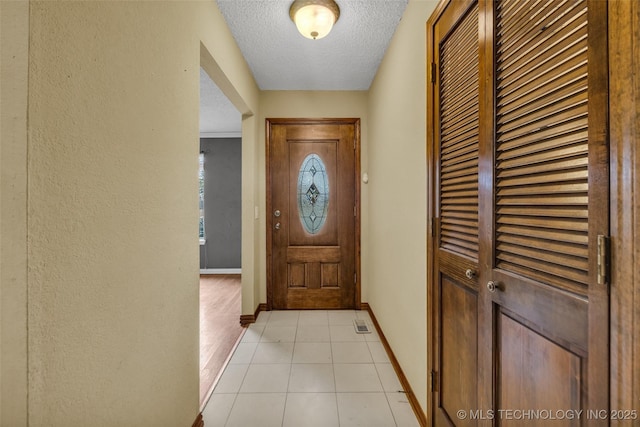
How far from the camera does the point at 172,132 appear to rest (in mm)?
1297

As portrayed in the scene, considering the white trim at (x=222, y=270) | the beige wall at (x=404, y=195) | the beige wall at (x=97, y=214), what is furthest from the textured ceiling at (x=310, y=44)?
the white trim at (x=222, y=270)

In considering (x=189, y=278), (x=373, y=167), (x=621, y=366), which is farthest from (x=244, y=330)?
(x=621, y=366)

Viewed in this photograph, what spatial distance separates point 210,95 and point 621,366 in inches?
159

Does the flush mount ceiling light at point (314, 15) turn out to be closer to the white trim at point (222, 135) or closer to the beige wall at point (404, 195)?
the beige wall at point (404, 195)

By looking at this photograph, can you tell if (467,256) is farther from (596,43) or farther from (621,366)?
(596,43)

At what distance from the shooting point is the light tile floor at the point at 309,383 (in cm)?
164

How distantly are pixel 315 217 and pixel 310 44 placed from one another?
1778mm

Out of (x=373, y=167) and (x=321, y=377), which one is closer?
(x=321, y=377)

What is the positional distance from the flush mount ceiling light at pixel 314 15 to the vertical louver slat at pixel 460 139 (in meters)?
0.90

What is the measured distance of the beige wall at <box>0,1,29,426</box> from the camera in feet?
2.00

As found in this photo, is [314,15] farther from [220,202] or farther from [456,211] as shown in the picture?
[220,202]

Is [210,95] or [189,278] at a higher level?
[210,95]

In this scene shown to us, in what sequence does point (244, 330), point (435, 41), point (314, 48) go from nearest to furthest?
1. point (435, 41)
2. point (314, 48)
3. point (244, 330)

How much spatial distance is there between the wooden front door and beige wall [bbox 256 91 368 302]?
90mm
